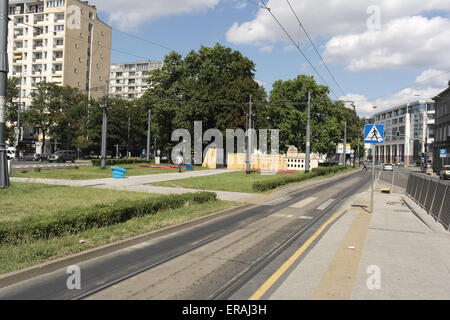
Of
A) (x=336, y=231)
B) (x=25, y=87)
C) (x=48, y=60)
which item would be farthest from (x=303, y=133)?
(x=25, y=87)

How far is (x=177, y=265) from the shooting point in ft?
21.2

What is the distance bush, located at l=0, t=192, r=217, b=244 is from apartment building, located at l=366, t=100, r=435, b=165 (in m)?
109

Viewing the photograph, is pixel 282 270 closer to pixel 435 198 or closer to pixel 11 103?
pixel 435 198

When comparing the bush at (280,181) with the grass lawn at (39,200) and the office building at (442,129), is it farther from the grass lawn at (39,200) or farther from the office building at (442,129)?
the office building at (442,129)

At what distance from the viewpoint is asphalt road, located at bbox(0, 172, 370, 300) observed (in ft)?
16.7

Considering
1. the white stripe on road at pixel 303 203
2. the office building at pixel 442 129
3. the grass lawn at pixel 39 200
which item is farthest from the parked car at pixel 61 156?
the office building at pixel 442 129

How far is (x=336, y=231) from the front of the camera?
9.72 m

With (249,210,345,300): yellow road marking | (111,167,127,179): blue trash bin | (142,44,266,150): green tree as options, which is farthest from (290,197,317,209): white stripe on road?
(142,44,266,150): green tree

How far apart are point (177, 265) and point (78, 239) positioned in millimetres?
2602

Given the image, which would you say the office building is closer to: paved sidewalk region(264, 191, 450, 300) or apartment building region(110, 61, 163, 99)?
paved sidewalk region(264, 191, 450, 300)

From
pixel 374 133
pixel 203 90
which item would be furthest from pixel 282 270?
pixel 203 90

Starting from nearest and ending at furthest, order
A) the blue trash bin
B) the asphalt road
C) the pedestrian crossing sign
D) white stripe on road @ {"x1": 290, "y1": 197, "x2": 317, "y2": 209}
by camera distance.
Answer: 1. the asphalt road
2. the pedestrian crossing sign
3. white stripe on road @ {"x1": 290, "y1": 197, "x2": 317, "y2": 209}
4. the blue trash bin
